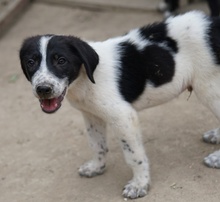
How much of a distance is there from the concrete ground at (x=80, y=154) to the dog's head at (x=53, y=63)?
1050 mm

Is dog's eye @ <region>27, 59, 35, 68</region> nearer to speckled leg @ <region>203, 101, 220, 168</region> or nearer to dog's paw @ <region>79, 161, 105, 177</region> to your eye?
dog's paw @ <region>79, 161, 105, 177</region>

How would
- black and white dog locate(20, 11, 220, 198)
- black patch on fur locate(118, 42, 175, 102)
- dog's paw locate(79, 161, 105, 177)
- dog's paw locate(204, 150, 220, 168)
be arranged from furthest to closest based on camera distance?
dog's paw locate(79, 161, 105, 177)
dog's paw locate(204, 150, 220, 168)
black patch on fur locate(118, 42, 175, 102)
black and white dog locate(20, 11, 220, 198)

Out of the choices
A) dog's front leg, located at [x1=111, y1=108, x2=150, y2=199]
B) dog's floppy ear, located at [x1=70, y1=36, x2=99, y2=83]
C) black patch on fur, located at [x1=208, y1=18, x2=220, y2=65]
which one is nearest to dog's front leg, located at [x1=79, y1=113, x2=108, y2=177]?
dog's front leg, located at [x1=111, y1=108, x2=150, y2=199]

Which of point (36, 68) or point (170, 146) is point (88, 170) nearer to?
point (170, 146)

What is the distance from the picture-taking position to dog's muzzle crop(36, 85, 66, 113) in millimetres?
3631

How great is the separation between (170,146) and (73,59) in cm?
159

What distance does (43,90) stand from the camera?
11.9ft

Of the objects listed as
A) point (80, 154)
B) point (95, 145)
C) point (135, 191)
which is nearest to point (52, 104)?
point (95, 145)

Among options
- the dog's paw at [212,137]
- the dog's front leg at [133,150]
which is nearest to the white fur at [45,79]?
the dog's front leg at [133,150]

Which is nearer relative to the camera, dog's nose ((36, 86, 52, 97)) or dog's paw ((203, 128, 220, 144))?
dog's nose ((36, 86, 52, 97))

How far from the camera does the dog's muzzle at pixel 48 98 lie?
11.9 feet

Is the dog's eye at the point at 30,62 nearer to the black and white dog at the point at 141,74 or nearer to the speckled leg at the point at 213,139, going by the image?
the black and white dog at the point at 141,74

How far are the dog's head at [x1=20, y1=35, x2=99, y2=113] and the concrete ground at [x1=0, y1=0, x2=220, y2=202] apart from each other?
1.05m

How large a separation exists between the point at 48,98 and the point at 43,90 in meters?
0.11
